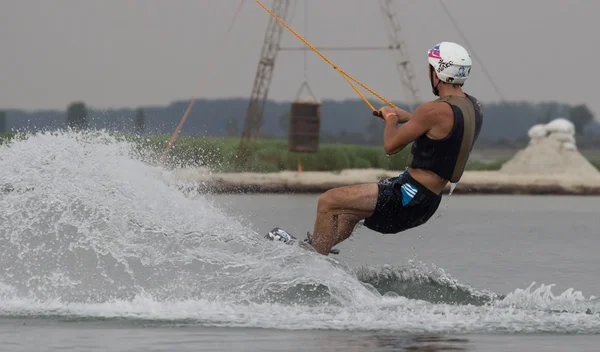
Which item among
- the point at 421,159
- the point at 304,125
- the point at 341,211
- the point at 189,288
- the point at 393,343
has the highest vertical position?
the point at 304,125

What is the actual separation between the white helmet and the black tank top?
150 millimetres

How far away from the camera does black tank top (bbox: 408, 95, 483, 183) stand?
998 centimetres

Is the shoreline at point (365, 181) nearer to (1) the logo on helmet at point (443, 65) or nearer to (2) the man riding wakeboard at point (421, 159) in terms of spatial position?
(2) the man riding wakeboard at point (421, 159)

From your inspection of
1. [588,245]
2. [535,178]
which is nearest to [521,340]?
[588,245]

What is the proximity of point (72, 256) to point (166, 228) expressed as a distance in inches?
37.9

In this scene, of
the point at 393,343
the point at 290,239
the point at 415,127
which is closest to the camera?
the point at 393,343

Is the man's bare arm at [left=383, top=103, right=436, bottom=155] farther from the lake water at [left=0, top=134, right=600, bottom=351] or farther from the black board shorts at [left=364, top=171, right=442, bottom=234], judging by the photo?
the lake water at [left=0, top=134, right=600, bottom=351]

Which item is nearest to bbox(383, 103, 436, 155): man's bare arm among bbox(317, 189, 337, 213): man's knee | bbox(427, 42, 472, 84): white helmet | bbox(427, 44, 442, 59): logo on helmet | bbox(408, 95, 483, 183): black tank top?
bbox(408, 95, 483, 183): black tank top

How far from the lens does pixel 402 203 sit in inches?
400

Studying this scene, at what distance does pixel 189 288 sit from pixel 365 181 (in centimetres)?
3302

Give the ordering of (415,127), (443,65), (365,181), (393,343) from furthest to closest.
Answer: (365,181) → (443,65) → (415,127) → (393,343)

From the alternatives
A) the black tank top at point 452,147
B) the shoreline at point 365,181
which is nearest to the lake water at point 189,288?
the black tank top at point 452,147

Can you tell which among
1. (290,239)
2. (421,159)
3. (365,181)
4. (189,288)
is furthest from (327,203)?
(365,181)

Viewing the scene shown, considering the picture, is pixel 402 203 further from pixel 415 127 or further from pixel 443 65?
pixel 443 65
